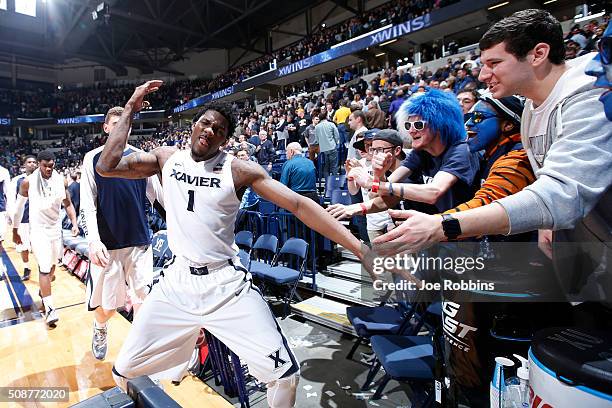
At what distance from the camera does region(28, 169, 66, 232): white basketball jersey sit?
15.7ft

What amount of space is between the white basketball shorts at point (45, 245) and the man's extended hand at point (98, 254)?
2.18 m

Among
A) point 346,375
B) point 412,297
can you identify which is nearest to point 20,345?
point 346,375

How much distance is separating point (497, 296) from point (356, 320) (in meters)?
1.48

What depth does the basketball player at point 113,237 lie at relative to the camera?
3248 millimetres

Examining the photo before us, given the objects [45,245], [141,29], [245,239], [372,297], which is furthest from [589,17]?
[141,29]

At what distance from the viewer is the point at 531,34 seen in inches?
51.9

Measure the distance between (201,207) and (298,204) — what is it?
25.3 inches

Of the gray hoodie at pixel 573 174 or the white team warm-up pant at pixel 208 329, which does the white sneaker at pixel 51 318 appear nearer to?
the white team warm-up pant at pixel 208 329

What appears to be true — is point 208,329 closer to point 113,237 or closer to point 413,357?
point 413,357

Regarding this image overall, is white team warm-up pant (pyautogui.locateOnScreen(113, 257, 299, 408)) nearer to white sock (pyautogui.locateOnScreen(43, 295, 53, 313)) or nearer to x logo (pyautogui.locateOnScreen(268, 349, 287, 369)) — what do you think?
x logo (pyautogui.locateOnScreen(268, 349, 287, 369))

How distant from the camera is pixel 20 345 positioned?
380 centimetres

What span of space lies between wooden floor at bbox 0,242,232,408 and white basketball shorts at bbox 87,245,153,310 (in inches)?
24.8

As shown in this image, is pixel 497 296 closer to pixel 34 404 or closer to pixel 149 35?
pixel 34 404

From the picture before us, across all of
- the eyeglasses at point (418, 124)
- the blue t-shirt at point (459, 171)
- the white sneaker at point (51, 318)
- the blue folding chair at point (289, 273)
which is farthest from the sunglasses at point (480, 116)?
the white sneaker at point (51, 318)
